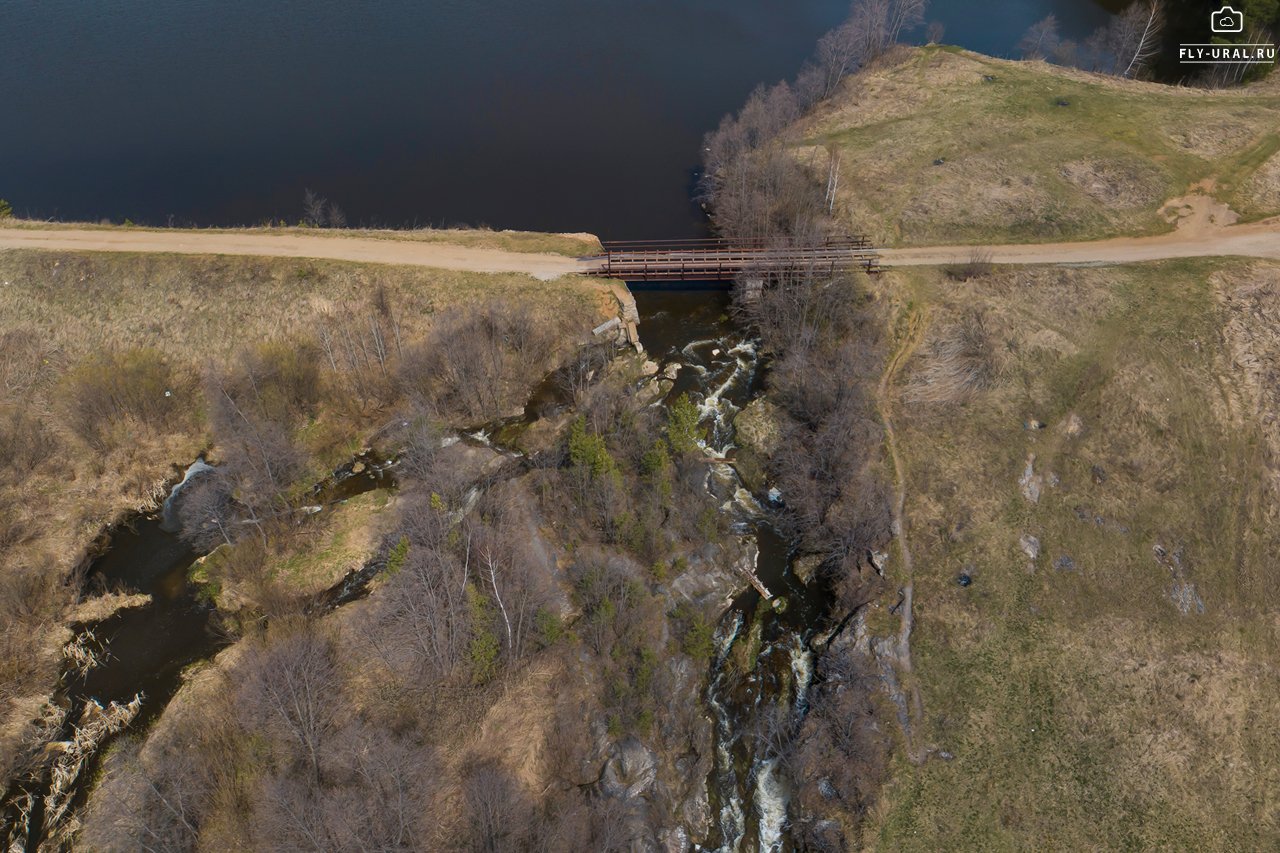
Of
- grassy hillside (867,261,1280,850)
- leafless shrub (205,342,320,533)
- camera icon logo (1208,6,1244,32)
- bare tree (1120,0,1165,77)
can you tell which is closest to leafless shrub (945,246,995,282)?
grassy hillside (867,261,1280,850)

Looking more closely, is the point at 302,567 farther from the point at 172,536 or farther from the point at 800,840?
the point at 800,840

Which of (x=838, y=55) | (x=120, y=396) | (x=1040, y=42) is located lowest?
(x=120, y=396)

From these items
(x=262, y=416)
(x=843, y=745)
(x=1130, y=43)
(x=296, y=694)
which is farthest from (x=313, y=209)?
(x=1130, y=43)

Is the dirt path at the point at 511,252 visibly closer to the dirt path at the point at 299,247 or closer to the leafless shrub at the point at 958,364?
the dirt path at the point at 299,247

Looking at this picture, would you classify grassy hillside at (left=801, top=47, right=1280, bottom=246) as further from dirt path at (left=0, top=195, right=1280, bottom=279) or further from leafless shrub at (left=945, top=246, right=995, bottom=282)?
leafless shrub at (left=945, top=246, right=995, bottom=282)

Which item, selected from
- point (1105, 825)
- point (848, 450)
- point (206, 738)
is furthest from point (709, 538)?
point (206, 738)

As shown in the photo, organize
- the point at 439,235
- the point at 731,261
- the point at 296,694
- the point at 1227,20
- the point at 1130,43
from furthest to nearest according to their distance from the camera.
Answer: the point at 1130,43 → the point at 1227,20 → the point at 439,235 → the point at 731,261 → the point at 296,694

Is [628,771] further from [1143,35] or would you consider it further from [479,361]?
[1143,35]
